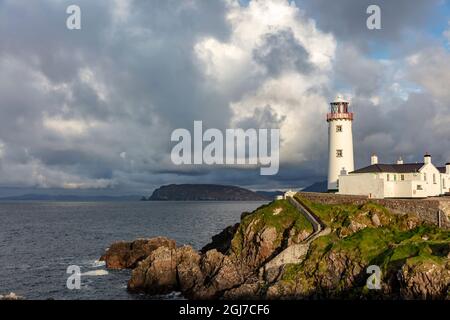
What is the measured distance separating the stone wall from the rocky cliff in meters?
1.45

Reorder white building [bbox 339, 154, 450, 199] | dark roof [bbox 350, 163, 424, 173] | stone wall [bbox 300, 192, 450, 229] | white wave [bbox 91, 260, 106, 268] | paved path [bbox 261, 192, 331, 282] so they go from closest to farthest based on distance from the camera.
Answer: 1. paved path [bbox 261, 192, 331, 282]
2. stone wall [bbox 300, 192, 450, 229]
3. white building [bbox 339, 154, 450, 199]
4. dark roof [bbox 350, 163, 424, 173]
5. white wave [bbox 91, 260, 106, 268]

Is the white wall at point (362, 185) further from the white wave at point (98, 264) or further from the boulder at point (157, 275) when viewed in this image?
the white wave at point (98, 264)

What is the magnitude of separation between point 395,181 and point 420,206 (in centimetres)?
975

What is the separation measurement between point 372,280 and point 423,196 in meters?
29.0

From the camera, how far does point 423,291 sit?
3953cm

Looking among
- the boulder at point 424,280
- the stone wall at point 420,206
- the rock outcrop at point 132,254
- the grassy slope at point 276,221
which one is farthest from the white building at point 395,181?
the rock outcrop at point 132,254

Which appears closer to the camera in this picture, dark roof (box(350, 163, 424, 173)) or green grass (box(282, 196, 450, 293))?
green grass (box(282, 196, 450, 293))

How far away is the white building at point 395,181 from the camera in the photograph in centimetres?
6694

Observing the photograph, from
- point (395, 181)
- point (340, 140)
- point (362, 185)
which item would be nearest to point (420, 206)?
point (395, 181)

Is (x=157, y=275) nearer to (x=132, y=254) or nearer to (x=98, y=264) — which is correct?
(x=132, y=254)

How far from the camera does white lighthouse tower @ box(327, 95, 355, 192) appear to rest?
244 ft

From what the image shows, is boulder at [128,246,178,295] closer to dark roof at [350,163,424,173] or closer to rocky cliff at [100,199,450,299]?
rocky cliff at [100,199,450,299]

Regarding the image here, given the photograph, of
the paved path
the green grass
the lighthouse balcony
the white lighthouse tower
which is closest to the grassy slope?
the green grass

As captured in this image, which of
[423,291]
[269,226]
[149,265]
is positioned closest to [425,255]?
[423,291]
